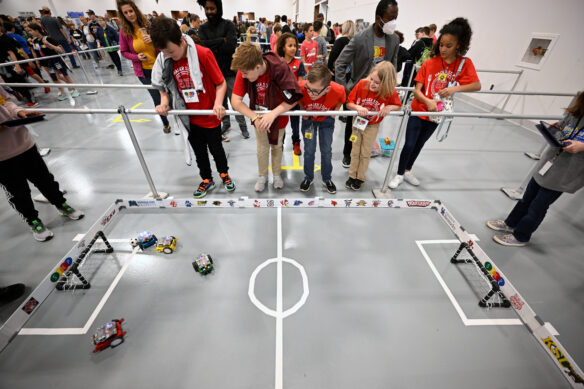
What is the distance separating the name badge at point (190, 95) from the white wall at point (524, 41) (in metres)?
6.78

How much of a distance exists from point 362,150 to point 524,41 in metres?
5.63

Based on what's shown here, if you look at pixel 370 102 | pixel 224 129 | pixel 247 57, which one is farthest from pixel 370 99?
pixel 224 129

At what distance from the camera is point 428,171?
3945 millimetres

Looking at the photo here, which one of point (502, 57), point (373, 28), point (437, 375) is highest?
point (373, 28)

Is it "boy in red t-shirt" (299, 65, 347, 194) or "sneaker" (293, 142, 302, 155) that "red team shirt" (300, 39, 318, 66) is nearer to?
"sneaker" (293, 142, 302, 155)

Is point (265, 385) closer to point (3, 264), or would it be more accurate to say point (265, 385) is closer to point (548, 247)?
point (3, 264)

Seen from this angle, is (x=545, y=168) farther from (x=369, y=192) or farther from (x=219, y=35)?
(x=219, y=35)

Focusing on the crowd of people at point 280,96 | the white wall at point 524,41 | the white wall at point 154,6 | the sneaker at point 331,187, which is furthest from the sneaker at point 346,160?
the white wall at point 154,6

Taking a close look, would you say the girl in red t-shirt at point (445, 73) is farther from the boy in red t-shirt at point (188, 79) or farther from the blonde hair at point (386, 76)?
the boy in red t-shirt at point (188, 79)

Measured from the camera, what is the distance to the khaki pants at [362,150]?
297 centimetres

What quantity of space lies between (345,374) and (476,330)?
3.75ft

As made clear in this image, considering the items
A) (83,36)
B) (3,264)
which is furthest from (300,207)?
(83,36)

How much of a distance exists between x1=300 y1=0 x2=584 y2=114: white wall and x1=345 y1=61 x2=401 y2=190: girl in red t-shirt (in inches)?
190

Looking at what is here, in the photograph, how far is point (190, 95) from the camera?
99.8 inches
